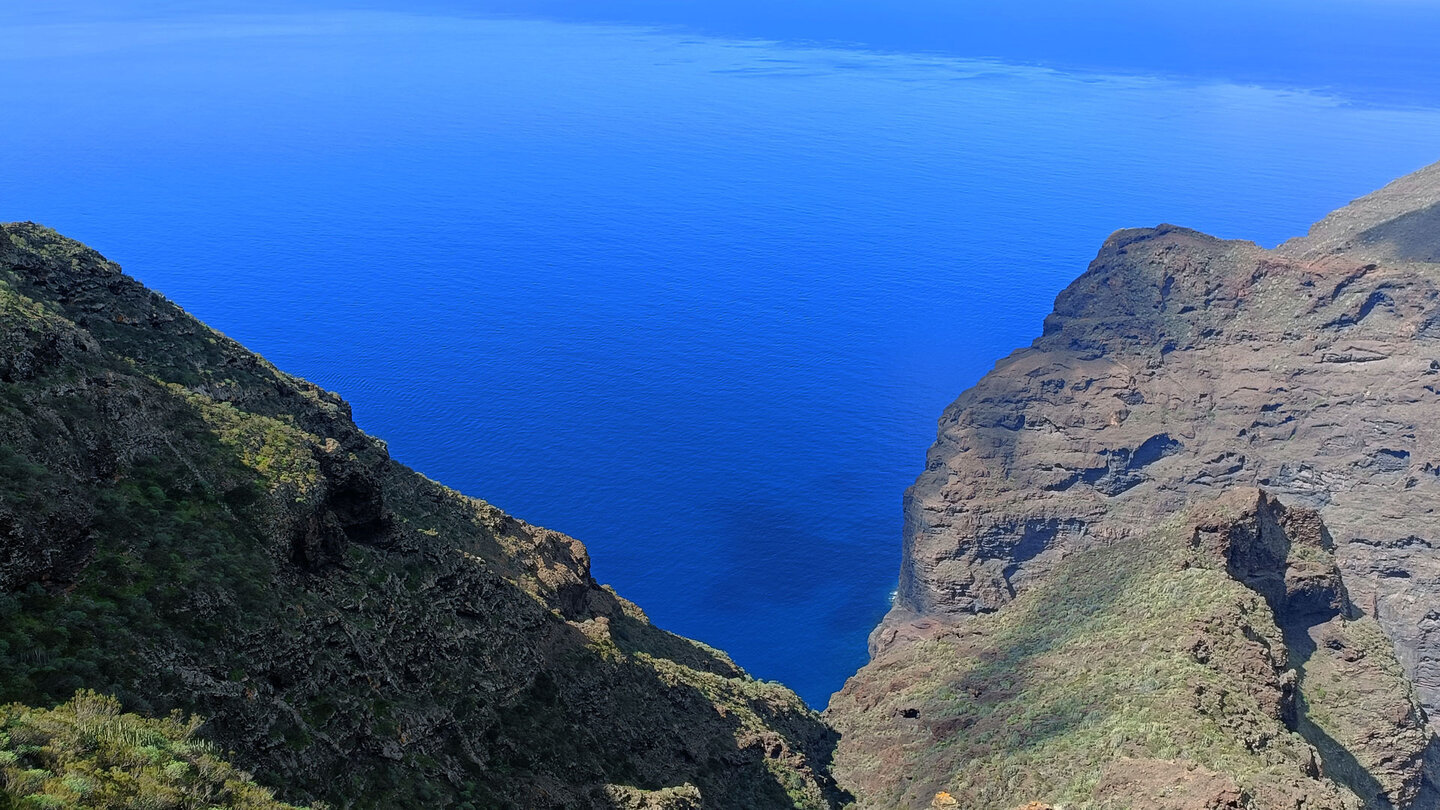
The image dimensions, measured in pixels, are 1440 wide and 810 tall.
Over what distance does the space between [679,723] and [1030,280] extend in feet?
524

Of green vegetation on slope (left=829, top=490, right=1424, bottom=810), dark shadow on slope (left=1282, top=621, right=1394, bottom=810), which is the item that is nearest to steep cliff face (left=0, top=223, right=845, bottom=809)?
green vegetation on slope (left=829, top=490, right=1424, bottom=810)

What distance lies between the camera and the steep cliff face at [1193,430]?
92.6 meters

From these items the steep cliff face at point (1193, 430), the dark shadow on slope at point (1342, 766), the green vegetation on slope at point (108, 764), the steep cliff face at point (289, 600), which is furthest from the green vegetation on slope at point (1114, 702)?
the green vegetation on slope at point (108, 764)

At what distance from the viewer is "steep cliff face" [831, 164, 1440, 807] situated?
92.6m

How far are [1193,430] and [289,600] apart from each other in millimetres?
90134

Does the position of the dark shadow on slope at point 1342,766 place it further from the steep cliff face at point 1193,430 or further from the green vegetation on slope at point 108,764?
the green vegetation on slope at point 108,764

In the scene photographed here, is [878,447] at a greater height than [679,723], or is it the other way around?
[878,447]

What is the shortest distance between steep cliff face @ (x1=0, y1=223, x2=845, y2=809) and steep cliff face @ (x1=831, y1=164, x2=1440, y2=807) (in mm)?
27500

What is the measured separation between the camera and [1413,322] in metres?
103

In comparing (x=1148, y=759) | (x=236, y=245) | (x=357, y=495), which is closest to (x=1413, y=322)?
(x=1148, y=759)

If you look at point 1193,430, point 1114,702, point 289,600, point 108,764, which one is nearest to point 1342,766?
point 1114,702

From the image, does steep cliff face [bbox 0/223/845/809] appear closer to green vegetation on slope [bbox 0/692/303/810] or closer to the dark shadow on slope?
green vegetation on slope [bbox 0/692/303/810]

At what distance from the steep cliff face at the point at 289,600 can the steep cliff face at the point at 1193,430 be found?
1083 inches

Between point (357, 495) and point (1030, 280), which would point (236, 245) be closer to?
point (1030, 280)
